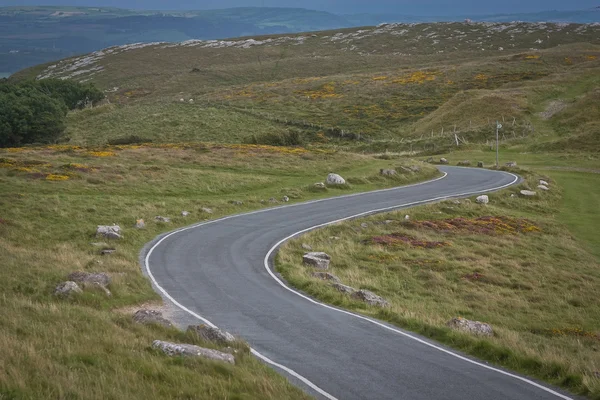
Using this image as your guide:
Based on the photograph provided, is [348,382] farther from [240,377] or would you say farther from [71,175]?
[71,175]

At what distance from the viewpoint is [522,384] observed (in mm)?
12297

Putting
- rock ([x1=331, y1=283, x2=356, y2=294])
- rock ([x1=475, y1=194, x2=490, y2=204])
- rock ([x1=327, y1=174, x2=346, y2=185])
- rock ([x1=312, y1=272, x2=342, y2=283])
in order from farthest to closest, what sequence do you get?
rock ([x1=327, y1=174, x2=346, y2=185]), rock ([x1=475, y1=194, x2=490, y2=204]), rock ([x1=312, y1=272, x2=342, y2=283]), rock ([x1=331, y1=283, x2=356, y2=294])

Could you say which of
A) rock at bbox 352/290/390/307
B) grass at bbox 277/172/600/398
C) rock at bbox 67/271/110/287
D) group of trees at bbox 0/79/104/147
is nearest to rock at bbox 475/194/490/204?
grass at bbox 277/172/600/398

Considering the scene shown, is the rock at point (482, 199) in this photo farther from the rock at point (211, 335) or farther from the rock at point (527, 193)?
the rock at point (211, 335)

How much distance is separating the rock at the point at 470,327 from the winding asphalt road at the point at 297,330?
65.7 inches

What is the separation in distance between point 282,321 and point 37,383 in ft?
29.7

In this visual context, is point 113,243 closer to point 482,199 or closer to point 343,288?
point 343,288

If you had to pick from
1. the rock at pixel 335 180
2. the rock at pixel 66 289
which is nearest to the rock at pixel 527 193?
the rock at pixel 335 180

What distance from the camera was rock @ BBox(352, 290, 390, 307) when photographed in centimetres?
2020

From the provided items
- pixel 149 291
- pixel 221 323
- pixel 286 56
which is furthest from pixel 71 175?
pixel 286 56

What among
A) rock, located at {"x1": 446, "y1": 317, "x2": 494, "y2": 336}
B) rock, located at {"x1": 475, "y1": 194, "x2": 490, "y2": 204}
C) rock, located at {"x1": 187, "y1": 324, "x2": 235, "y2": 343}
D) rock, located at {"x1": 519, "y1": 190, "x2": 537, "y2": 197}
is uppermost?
rock, located at {"x1": 187, "y1": 324, "x2": 235, "y2": 343}

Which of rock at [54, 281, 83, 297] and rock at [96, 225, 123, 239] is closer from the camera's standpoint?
rock at [54, 281, 83, 297]

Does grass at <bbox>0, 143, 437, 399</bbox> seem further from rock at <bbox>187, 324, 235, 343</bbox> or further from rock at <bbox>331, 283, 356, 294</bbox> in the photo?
rock at <bbox>331, 283, 356, 294</bbox>

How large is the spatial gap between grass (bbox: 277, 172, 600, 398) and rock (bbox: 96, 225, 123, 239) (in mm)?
8308
